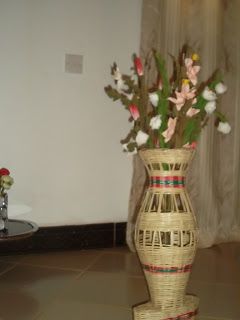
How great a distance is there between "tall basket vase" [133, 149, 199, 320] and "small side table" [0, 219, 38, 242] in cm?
67

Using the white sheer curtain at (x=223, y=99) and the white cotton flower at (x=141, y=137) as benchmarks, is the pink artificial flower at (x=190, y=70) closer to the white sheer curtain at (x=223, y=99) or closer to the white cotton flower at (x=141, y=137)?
the white cotton flower at (x=141, y=137)

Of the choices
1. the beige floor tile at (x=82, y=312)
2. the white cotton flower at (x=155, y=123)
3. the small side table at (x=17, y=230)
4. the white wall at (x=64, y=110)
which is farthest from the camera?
the white wall at (x=64, y=110)

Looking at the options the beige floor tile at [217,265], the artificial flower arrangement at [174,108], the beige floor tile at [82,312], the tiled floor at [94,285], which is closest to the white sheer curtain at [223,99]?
the beige floor tile at [217,265]

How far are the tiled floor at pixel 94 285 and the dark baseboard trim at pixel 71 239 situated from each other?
0.17 feet

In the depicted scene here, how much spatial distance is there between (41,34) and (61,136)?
1.85 ft

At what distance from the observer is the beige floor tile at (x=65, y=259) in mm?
1788

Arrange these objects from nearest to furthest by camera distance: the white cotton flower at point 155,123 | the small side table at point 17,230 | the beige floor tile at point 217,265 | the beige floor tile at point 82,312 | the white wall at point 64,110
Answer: the white cotton flower at point 155,123
the beige floor tile at point 82,312
the small side table at point 17,230
the beige floor tile at point 217,265
the white wall at point 64,110

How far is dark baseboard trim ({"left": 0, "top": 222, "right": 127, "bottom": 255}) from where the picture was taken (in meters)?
1.96

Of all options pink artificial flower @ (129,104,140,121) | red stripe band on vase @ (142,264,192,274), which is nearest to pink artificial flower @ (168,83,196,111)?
pink artificial flower @ (129,104,140,121)

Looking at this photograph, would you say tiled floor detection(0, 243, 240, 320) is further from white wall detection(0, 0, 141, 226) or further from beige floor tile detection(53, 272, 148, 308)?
white wall detection(0, 0, 141, 226)

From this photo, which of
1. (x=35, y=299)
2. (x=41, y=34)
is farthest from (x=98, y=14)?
(x=35, y=299)

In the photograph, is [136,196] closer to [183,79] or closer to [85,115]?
[85,115]

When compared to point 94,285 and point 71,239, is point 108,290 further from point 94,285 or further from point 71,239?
point 71,239

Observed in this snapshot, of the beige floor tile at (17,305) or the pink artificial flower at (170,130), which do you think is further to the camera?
the beige floor tile at (17,305)
